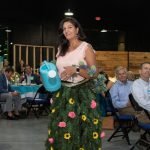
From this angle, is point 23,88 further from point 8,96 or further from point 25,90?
point 8,96

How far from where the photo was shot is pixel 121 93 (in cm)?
639

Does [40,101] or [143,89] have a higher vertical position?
[143,89]

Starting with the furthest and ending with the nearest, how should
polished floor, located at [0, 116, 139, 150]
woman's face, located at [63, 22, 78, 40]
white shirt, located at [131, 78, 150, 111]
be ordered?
polished floor, located at [0, 116, 139, 150]
white shirt, located at [131, 78, 150, 111]
woman's face, located at [63, 22, 78, 40]

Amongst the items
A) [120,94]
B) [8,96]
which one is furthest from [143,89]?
[8,96]

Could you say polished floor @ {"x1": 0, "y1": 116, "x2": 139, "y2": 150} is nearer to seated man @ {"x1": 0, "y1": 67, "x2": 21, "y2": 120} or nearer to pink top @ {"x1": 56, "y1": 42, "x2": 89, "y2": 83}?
seated man @ {"x1": 0, "y1": 67, "x2": 21, "y2": 120}

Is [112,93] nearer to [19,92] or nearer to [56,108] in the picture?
[56,108]

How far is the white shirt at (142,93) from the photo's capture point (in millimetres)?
5051

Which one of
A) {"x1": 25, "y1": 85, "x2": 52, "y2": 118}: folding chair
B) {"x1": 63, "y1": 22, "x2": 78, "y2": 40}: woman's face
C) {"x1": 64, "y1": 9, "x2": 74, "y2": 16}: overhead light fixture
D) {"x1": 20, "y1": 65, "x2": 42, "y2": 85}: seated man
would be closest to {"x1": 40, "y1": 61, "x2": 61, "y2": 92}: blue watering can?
{"x1": 63, "y1": 22, "x2": 78, "y2": 40}: woman's face

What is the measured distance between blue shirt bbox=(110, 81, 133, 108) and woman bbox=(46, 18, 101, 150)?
298 centimetres

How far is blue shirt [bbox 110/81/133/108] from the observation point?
6246 mm

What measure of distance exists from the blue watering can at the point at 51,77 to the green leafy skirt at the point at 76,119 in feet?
0.37

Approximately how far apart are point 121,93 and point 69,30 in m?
3.29

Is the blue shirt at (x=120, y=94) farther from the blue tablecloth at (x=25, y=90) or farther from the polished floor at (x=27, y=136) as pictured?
the blue tablecloth at (x=25, y=90)

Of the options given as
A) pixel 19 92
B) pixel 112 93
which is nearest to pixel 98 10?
pixel 19 92
